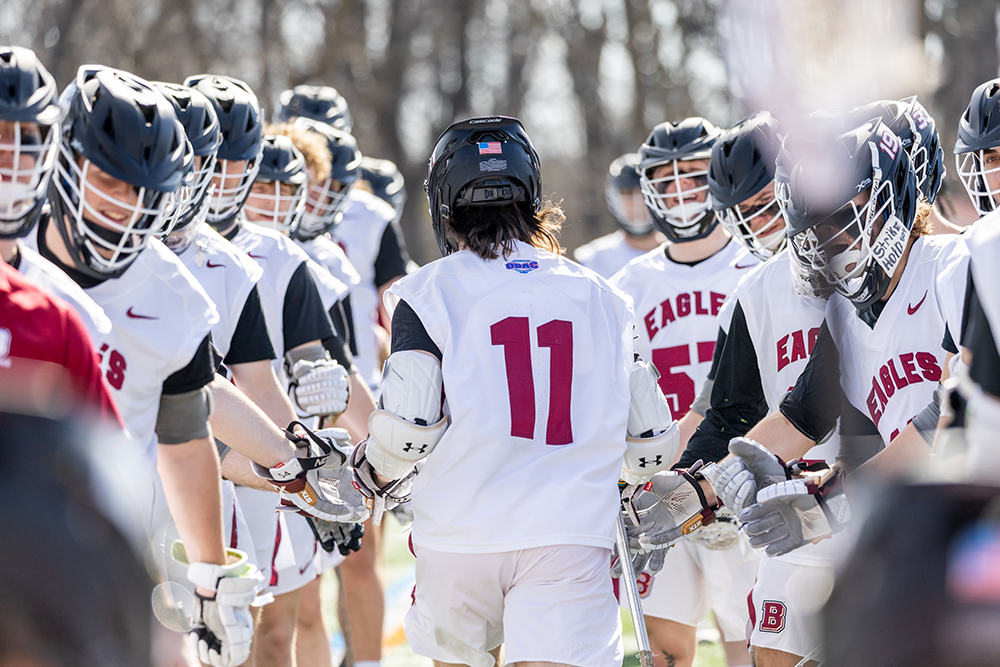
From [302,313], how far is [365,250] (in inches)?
89.2

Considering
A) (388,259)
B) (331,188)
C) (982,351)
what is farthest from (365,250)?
(982,351)

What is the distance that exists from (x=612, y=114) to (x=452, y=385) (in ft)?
69.9

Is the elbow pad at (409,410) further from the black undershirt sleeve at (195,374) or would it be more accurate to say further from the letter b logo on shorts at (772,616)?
the letter b logo on shorts at (772,616)

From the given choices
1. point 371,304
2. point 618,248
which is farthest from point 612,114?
point 371,304

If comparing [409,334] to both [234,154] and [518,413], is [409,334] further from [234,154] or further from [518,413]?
[234,154]

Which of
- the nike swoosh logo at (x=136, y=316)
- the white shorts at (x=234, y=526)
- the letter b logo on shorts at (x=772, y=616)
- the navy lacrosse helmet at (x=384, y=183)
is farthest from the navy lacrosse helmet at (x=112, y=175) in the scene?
the navy lacrosse helmet at (x=384, y=183)

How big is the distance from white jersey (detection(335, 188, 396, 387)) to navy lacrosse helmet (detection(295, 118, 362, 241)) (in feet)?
0.91

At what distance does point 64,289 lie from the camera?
2729 millimetres

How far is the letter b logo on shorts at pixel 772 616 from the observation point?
390 cm

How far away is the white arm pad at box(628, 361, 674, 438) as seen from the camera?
10.9 feet

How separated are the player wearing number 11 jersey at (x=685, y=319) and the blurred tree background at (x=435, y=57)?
841cm

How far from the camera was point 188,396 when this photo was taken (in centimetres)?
313

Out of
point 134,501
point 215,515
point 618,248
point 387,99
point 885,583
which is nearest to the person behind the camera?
point 885,583

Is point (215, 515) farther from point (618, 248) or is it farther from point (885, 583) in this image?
point (618, 248)
